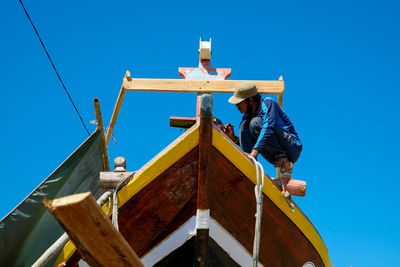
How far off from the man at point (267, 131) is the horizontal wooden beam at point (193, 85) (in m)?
1.34

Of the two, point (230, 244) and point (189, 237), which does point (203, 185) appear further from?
point (230, 244)

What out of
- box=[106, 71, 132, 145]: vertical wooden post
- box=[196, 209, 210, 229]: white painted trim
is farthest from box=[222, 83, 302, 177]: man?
box=[106, 71, 132, 145]: vertical wooden post

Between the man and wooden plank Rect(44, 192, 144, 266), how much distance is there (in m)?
1.73

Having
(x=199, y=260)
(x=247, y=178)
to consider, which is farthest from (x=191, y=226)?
(x=247, y=178)

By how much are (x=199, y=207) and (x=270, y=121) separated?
3.34 ft

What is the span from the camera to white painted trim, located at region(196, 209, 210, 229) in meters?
3.27

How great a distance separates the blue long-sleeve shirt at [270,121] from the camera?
12.3ft

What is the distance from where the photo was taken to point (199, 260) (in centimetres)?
336

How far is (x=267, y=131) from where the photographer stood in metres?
3.79

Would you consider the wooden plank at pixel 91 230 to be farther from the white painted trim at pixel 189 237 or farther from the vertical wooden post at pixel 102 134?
the vertical wooden post at pixel 102 134

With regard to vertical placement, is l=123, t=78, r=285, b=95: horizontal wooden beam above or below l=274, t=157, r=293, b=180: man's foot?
above

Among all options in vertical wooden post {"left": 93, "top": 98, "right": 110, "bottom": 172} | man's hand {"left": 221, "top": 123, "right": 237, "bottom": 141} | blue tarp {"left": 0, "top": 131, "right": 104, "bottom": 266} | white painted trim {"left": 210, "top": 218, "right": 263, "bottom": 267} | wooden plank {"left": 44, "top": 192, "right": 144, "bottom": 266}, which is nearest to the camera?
wooden plank {"left": 44, "top": 192, "right": 144, "bottom": 266}

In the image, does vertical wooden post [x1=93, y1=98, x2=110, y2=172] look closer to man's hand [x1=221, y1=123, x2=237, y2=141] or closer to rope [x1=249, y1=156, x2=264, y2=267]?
man's hand [x1=221, y1=123, x2=237, y2=141]

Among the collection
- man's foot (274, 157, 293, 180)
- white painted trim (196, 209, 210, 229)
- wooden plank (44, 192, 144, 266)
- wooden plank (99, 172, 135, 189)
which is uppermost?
man's foot (274, 157, 293, 180)
